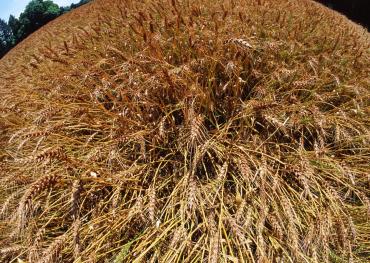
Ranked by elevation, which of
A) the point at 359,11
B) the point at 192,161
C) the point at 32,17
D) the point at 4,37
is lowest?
the point at 4,37

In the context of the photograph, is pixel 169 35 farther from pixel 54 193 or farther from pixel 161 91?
pixel 54 193

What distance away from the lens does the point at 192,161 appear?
243cm

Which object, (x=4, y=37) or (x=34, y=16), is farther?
(x=4, y=37)

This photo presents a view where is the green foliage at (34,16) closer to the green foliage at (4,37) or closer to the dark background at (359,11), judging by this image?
the green foliage at (4,37)

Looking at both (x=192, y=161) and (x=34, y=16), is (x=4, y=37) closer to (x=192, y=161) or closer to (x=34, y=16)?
(x=34, y=16)

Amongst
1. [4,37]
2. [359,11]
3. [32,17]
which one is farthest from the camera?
[4,37]

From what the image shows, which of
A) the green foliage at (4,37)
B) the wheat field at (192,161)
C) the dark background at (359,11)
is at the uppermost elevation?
the wheat field at (192,161)

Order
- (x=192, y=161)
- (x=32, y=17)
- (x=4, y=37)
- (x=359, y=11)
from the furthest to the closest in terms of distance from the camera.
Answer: (x=4, y=37) → (x=32, y=17) → (x=359, y=11) → (x=192, y=161)

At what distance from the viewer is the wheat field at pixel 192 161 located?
196 cm

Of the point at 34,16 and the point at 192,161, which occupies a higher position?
the point at 192,161

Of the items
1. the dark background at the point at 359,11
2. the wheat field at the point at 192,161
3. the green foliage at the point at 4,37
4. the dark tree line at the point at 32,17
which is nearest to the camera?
the wheat field at the point at 192,161

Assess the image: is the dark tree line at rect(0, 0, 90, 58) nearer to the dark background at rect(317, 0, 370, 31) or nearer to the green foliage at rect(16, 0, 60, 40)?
the green foliage at rect(16, 0, 60, 40)

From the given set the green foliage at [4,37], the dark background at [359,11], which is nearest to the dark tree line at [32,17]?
the green foliage at [4,37]

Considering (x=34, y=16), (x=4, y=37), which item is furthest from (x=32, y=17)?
(x=4, y=37)
